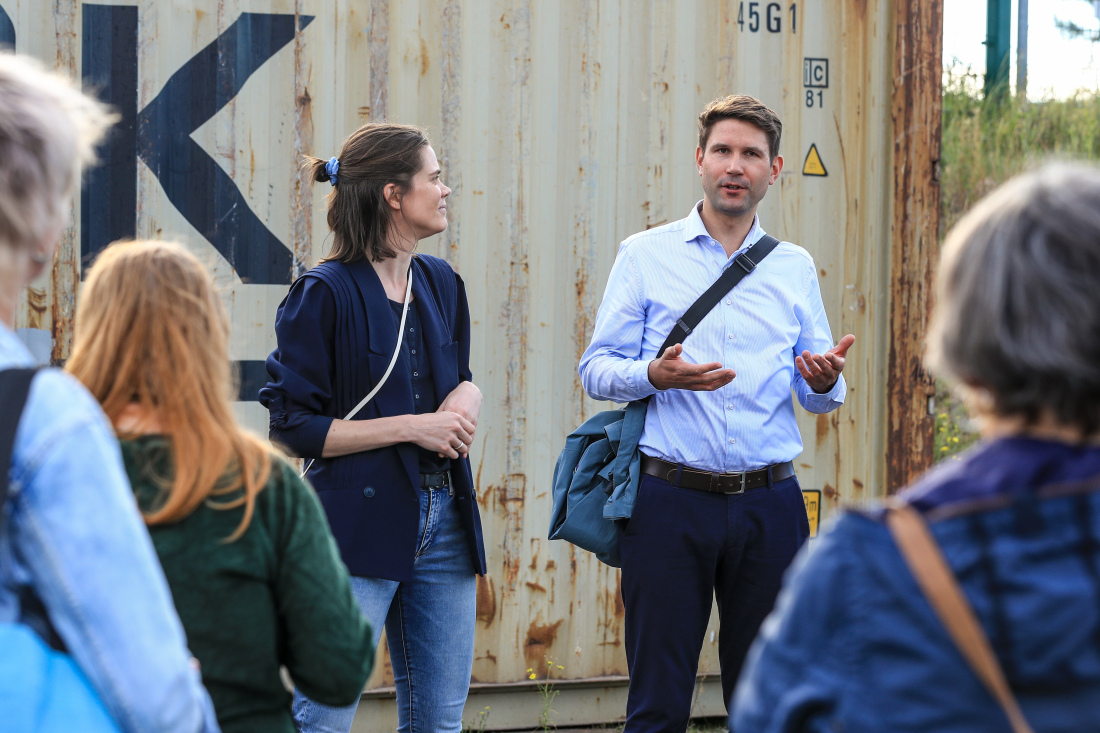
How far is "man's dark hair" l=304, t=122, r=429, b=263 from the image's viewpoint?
8.92 feet

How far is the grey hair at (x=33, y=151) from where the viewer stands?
114 cm

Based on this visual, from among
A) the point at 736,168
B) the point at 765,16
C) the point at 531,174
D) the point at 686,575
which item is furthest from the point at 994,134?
the point at 686,575

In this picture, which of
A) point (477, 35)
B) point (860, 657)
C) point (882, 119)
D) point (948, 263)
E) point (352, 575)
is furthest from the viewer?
point (882, 119)

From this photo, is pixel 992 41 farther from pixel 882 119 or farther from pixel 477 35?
pixel 477 35

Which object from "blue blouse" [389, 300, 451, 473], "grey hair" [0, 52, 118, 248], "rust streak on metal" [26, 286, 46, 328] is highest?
"grey hair" [0, 52, 118, 248]

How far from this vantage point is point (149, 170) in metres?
3.60

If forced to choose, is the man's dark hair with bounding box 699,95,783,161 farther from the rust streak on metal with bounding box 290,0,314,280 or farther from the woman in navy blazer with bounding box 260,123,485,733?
the rust streak on metal with bounding box 290,0,314,280

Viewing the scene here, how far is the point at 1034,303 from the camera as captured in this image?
3.40ft

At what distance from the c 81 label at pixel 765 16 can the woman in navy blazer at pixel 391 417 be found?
5.98 feet

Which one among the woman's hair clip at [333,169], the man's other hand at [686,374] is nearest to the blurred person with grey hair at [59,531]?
the woman's hair clip at [333,169]

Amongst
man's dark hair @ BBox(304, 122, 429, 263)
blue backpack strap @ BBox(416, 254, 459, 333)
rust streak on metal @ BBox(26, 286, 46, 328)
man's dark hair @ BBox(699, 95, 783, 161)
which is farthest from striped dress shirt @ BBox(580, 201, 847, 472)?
rust streak on metal @ BBox(26, 286, 46, 328)

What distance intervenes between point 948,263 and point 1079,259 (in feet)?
0.45

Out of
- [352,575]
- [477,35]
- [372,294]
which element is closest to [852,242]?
[477,35]

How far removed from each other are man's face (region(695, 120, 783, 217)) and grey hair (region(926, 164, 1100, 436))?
77.4 inches
